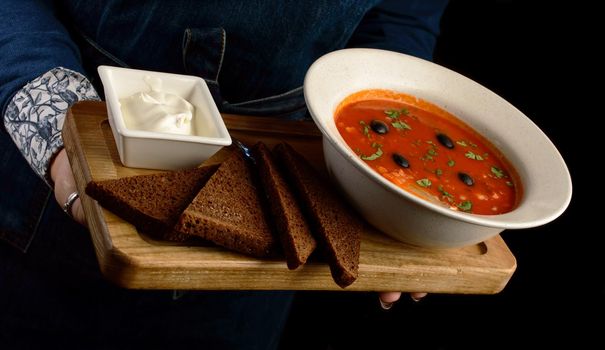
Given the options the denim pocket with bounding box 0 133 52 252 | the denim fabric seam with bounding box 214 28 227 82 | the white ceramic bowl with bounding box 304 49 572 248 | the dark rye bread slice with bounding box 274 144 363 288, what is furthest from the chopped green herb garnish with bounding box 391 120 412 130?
the denim pocket with bounding box 0 133 52 252

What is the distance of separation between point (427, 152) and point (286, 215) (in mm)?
384

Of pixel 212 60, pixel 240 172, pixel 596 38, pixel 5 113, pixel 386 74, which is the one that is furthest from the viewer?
pixel 596 38

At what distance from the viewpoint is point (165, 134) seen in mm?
1150

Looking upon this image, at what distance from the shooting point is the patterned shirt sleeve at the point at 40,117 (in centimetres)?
136

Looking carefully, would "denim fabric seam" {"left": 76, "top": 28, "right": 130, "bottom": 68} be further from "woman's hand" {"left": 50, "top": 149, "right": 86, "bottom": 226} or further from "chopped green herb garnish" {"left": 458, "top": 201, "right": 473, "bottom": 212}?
"chopped green herb garnish" {"left": 458, "top": 201, "right": 473, "bottom": 212}

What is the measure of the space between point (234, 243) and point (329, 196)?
0.24 meters

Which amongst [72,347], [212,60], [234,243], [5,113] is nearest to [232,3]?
[212,60]

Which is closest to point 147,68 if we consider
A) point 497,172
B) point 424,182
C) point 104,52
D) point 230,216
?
point 104,52

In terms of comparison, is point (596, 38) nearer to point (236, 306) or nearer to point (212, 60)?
point (212, 60)

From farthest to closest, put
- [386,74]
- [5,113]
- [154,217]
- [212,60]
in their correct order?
[212,60] < [386,74] < [5,113] < [154,217]

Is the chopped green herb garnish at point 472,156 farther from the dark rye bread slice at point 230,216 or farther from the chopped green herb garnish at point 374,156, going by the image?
the dark rye bread slice at point 230,216

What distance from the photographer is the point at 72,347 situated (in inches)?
73.3

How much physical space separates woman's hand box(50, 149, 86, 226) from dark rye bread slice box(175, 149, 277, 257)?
0.94ft

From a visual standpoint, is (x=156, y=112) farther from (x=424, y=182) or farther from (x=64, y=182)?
(x=424, y=182)
